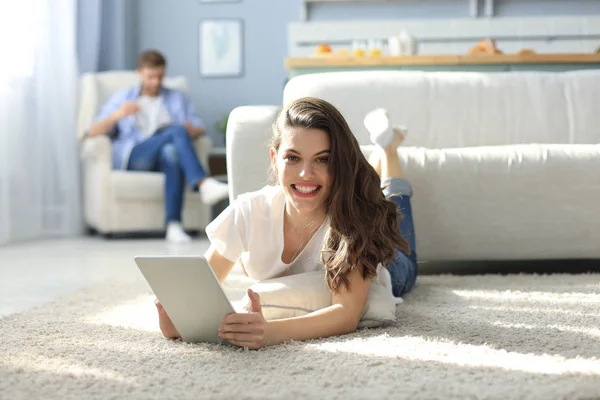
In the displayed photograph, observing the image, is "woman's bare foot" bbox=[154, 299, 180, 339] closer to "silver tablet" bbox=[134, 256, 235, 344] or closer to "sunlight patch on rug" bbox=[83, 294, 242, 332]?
"silver tablet" bbox=[134, 256, 235, 344]

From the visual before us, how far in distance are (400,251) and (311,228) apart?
50 cm

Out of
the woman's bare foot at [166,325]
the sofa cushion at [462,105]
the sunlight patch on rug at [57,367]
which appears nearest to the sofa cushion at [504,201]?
the sofa cushion at [462,105]

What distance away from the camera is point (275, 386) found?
1306 millimetres

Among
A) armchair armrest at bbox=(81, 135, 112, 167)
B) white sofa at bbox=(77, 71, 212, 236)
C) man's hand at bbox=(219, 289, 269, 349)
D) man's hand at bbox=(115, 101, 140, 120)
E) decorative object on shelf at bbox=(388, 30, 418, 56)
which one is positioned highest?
decorative object on shelf at bbox=(388, 30, 418, 56)

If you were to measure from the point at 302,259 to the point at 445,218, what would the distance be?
1017 millimetres

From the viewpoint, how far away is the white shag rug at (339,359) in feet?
4.18

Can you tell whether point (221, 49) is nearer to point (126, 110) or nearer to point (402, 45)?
point (126, 110)

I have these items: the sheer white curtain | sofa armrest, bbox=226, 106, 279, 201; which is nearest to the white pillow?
sofa armrest, bbox=226, 106, 279, 201

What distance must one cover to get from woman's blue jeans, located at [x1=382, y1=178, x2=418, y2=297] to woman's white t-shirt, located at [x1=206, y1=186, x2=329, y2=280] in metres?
0.36

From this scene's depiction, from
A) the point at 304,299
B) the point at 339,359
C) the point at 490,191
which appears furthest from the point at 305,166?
the point at 490,191

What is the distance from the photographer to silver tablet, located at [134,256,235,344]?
1479 millimetres

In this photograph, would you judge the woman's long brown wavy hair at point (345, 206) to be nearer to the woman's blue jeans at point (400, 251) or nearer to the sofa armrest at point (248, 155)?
the woman's blue jeans at point (400, 251)

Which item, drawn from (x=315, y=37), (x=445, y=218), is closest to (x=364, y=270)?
(x=445, y=218)

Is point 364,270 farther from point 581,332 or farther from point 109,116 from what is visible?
point 109,116
